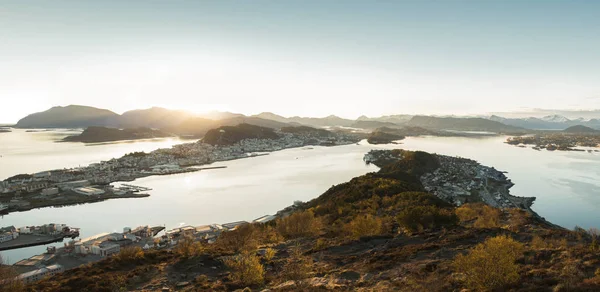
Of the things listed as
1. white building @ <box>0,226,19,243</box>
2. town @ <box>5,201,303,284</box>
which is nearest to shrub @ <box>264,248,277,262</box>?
town @ <box>5,201,303,284</box>

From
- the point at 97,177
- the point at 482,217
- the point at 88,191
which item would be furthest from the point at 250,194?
the point at 482,217

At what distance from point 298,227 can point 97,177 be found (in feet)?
217

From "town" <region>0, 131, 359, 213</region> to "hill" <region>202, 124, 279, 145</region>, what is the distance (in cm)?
1308

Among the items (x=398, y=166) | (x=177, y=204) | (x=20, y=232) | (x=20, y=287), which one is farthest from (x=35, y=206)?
(x=398, y=166)

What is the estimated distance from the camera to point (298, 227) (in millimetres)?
20359

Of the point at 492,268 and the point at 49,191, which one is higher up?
the point at 492,268

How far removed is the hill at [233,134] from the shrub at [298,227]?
11571 centimetres

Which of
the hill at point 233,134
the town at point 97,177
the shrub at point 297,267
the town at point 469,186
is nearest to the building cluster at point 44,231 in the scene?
the town at point 97,177

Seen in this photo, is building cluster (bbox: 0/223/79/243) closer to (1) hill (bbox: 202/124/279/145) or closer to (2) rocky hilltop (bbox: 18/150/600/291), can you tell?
(2) rocky hilltop (bbox: 18/150/600/291)

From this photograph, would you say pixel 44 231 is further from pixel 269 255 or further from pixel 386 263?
pixel 386 263

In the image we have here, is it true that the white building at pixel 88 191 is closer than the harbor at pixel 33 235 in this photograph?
No

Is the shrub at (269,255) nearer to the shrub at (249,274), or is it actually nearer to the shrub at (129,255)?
the shrub at (249,274)

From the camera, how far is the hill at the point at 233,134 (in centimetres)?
13675

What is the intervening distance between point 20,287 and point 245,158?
96773 millimetres
